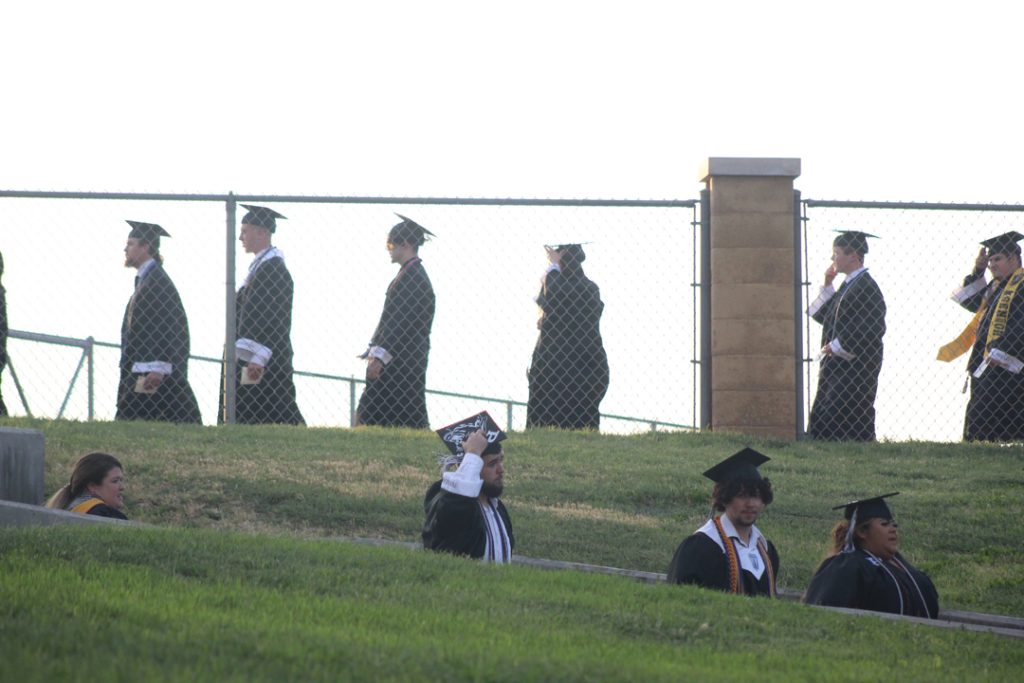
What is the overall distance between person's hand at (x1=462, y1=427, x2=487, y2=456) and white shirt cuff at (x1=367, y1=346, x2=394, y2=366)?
5.16m

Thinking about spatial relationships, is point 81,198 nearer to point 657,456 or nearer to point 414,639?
point 657,456

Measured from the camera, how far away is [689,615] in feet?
23.5

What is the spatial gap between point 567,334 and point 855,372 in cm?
252

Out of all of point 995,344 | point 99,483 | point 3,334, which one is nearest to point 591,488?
point 99,483

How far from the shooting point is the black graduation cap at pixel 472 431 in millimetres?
8984

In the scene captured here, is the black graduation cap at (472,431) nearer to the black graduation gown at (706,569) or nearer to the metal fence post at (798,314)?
the black graduation gown at (706,569)

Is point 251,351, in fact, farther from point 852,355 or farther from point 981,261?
point 981,261

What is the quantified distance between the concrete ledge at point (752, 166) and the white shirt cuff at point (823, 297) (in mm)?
1047

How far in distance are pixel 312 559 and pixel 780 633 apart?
7.31 feet

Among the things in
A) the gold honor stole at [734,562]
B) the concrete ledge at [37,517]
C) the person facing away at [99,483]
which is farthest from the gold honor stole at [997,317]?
the concrete ledge at [37,517]

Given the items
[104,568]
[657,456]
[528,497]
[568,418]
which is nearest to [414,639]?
[104,568]

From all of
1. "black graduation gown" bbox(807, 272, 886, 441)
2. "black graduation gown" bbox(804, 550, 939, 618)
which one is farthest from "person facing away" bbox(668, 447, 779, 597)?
"black graduation gown" bbox(807, 272, 886, 441)

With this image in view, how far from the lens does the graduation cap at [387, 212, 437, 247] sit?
13.5m

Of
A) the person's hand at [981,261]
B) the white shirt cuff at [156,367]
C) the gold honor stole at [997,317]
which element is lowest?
the white shirt cuff at [156,367]
